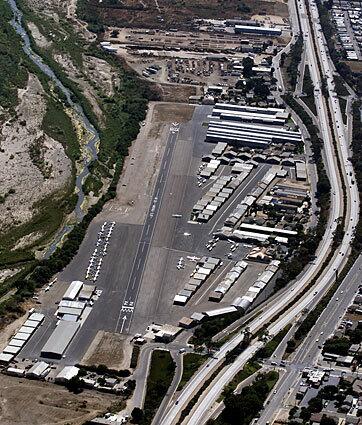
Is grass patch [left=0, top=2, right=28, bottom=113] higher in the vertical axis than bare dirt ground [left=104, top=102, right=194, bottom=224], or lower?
higher

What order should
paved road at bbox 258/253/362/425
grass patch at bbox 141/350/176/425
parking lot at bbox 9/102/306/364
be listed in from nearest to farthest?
grass patch at bbox 141/350/176/425, paved road at bbox 258/253/362/425, parking lot at bbox 9/102/306/364

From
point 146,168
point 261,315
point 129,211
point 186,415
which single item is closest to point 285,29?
point 146,168

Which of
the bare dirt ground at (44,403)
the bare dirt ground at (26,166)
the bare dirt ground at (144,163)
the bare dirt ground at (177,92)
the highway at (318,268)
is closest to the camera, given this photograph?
the bare dirt ground at (44,403)

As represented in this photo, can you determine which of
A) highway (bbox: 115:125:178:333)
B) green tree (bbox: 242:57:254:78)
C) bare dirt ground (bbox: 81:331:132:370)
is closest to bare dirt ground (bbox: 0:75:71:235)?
highway (bbox: 115:125:178:333)

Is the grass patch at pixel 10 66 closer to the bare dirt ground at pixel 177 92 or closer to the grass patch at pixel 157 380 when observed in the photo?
the bare dirt ground at pixel 177 92

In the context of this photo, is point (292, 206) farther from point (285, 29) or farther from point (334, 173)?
point (285, 29)

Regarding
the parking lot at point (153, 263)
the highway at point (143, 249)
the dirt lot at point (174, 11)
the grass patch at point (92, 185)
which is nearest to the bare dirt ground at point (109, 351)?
the parking lot at point (153, 263)

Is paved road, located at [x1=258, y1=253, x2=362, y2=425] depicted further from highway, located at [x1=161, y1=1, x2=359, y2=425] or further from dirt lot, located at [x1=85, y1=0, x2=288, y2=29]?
dirt lot, located at [x1=85, y1=0, x2=288, y2=29]
